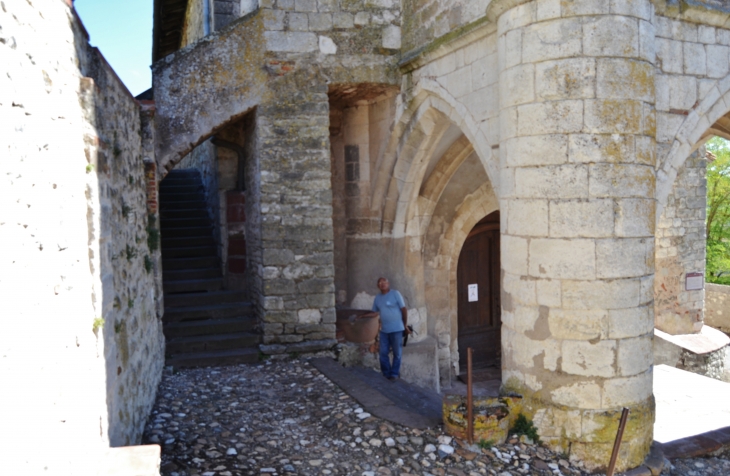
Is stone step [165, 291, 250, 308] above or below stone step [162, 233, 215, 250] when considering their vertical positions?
below

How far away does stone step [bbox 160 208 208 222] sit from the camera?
28.8ft

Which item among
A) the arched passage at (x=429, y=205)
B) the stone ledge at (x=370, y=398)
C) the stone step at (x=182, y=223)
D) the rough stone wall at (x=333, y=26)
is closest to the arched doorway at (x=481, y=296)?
the arched passage at (x=429, y=205)

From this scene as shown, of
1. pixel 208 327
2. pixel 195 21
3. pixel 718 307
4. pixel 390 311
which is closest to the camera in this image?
pixel 390 311

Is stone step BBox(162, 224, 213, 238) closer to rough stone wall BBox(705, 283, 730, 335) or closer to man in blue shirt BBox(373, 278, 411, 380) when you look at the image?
man in blue shirt BBox(373, 278, 411, 380)

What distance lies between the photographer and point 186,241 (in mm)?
8219

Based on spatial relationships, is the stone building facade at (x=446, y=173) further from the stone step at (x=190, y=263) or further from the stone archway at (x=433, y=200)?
the stone step at (x=190, y=263)

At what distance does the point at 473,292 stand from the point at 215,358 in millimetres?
4236

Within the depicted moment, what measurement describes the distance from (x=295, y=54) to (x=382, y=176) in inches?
68.4

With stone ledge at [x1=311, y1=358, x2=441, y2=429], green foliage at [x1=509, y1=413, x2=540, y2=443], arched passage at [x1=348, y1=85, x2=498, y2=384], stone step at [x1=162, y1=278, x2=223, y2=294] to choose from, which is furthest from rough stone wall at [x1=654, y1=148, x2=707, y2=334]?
stone step at [x1=162, y1=278, x2=223, y2=294]

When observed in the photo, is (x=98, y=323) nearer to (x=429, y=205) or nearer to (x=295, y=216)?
(x=295, y=216)

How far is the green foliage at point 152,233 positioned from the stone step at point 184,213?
2.97 metres

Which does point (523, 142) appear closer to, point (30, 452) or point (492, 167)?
point (492, 167)

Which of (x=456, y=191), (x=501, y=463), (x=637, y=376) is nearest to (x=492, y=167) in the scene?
(x=637, y=376)

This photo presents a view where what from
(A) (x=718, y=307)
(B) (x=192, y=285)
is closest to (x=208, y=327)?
(B) (x=192, y=285)
